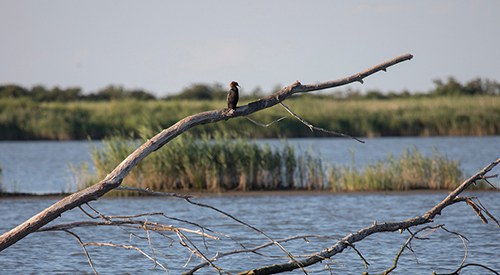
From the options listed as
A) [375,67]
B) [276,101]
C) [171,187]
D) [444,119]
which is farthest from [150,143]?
[444,119]

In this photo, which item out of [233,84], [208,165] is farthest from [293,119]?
[233,84]

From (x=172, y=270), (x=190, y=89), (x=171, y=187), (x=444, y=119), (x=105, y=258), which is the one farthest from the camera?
(x=190, y=89)

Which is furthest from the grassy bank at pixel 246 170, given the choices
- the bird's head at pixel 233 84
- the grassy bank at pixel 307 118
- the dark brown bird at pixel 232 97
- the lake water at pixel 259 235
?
the grassy bank at pixel 307 118

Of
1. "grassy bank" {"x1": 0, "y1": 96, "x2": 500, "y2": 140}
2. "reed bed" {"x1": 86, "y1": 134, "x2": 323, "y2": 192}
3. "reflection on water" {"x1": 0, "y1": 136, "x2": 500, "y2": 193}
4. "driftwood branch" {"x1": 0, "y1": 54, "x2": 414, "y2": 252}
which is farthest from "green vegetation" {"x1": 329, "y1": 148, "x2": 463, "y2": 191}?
"grassy bank" {"x1": 0, "y1": 96, "x2": 500, "y2": 140}

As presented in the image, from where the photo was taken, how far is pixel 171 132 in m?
6.97

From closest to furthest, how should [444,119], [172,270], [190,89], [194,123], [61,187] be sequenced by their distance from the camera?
[194,123]
[172,270]
[61,187]
[444,119]
[190,89]

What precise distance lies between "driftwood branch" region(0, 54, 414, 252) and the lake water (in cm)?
53

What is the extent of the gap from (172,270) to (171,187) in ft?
24.2

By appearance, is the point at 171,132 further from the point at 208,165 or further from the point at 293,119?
the point at 293,119

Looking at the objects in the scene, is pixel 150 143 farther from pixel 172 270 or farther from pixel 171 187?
pixel 171 187

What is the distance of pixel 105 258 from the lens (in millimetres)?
11258

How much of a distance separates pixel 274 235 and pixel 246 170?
472 cm

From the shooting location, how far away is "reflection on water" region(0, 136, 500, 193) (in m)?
22.0

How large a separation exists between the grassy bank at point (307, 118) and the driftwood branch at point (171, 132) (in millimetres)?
27811
